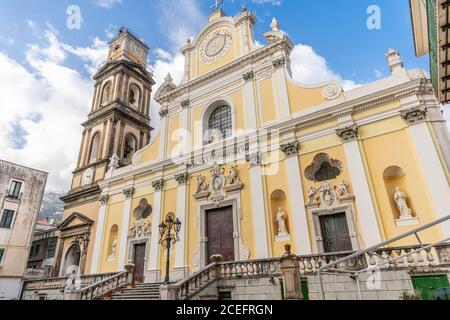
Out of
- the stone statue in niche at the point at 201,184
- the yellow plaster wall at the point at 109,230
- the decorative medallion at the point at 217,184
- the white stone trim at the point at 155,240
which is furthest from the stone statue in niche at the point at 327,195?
the yellow plaster wall at the point at 109,230

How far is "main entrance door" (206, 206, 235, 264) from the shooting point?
13.8m

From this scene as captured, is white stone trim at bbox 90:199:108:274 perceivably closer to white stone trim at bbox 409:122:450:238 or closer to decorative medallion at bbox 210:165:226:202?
decorative medallion at bbox 210:165:226:202

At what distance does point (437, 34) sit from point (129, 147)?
21815mm

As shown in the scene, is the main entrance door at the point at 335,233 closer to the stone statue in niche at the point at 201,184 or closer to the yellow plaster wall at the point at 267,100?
the yellow plaster wall at the point at 267,100

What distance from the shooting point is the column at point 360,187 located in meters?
10.6

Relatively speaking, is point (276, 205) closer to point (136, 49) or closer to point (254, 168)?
point (254, 168)

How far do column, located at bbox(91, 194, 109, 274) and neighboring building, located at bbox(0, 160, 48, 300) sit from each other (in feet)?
25.4

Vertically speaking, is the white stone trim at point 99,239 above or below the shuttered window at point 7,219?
below

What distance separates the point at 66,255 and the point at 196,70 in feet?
50.9

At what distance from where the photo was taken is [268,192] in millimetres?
13555

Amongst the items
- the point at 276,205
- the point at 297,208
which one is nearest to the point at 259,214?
the point at 276,205

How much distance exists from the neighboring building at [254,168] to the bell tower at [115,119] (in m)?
0.17

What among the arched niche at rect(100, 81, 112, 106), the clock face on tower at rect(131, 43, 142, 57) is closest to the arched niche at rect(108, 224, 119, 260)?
the arched niche at rect(100, 81, 112, 106)

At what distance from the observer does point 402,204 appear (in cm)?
1053
